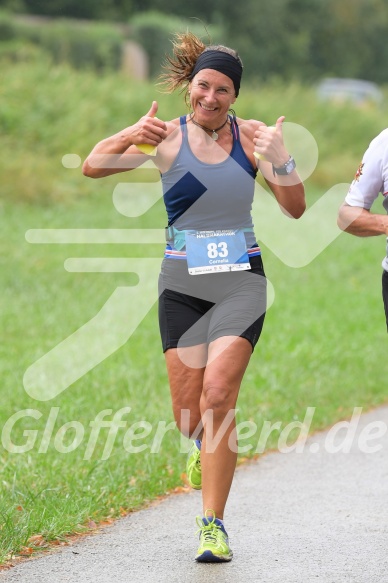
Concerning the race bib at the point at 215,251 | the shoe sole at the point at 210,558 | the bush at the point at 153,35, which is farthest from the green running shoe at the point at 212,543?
the bush at the point at 153,35

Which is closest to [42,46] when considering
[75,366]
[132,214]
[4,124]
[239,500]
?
[4,124]

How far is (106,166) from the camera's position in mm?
5523

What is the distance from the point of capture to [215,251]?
18.0ft

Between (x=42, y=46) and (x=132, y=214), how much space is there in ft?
75.7

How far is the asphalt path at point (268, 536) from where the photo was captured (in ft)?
16.8

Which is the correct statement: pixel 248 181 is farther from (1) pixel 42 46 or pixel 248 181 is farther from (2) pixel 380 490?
(1) pixel 42 46

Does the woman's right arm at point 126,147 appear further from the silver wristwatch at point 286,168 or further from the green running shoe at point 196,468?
the green running shoe at point 196,468

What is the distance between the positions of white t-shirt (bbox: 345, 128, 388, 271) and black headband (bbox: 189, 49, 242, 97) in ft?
2.30

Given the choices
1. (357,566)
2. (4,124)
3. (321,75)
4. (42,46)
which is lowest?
(357,566)

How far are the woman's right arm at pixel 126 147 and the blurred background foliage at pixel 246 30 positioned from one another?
115 ft

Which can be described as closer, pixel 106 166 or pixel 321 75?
pixel 106 166

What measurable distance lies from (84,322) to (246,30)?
48536 mm

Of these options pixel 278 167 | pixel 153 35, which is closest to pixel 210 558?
pixel 278 167

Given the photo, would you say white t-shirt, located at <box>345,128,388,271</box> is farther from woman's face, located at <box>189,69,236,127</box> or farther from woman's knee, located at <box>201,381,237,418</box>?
woman's knee, located at <box>201,381,237,418</box>
